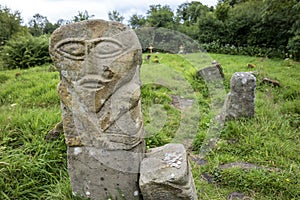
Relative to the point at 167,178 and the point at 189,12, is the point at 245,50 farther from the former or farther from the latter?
the point at 167,178

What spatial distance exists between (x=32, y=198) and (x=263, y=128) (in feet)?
10.5

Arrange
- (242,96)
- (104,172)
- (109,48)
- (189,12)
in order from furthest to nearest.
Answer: (189,12) < (242,96) < (104,172) < (109,48)

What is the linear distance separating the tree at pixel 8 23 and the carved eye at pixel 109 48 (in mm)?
15027

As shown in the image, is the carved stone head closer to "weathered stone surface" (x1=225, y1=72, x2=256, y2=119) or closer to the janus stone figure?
the janus stone figure

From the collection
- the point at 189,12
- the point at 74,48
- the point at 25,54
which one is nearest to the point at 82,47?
the point at 74,48

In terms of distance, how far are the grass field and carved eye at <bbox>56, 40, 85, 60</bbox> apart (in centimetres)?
131

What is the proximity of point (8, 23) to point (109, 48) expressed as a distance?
53.7 feet

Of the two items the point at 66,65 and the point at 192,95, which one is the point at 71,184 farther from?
the point at 192,95

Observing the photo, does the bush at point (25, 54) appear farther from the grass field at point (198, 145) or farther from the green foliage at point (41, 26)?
the green foliage at point (41, 26)

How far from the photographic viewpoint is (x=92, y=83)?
199 cm

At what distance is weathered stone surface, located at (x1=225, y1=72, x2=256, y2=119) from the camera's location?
411 centimetres

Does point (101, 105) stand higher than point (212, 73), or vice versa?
point (101, 105)

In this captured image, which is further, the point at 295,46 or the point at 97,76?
the point at 295,46

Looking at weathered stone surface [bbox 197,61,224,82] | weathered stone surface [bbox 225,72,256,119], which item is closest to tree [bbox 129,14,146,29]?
weathered stone surface [bbox 197,61,224,82]
